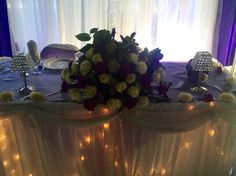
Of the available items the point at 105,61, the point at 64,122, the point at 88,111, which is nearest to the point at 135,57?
the point at 105,61

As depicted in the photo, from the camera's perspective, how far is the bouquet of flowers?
1.16 m

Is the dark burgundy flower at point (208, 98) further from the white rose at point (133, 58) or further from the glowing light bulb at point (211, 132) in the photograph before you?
the white rose at point (133, 58)

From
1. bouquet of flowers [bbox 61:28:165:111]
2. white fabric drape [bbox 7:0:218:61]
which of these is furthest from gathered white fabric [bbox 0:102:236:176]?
white fabric drape [bbox 7:0:218:61]

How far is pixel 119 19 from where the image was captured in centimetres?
280

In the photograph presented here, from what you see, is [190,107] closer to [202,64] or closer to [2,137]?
[202,64]

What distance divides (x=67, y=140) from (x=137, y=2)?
5.93ft

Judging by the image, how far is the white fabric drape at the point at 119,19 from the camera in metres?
Answer: 2.76

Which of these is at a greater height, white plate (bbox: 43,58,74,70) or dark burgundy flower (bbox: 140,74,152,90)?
dark burgundy flower (bbox: 140,74,152,90)

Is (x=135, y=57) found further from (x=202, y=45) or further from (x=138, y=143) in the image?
(x=202, y=45)

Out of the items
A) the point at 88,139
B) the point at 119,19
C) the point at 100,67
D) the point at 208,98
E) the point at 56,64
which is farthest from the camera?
the point at 119,19

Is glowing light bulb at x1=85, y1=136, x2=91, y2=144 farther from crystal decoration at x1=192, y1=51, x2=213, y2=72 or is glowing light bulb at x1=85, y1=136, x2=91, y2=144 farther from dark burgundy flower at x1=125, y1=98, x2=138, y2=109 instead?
crystal decoration at x1=192, y1=51, x2=213, y2=72

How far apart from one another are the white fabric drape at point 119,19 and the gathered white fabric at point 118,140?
1.68m

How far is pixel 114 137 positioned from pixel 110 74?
1.26ft

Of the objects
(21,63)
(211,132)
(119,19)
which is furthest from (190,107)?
(119,19)
